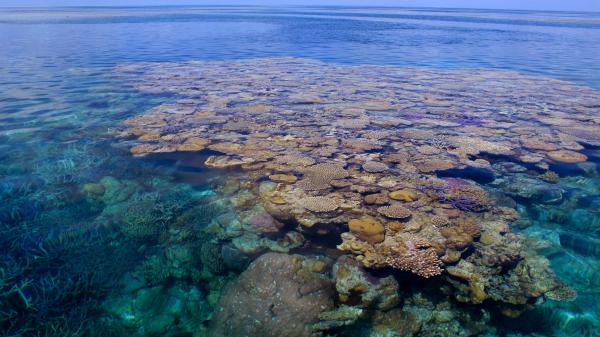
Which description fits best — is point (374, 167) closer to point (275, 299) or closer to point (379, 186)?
point (379, 186)

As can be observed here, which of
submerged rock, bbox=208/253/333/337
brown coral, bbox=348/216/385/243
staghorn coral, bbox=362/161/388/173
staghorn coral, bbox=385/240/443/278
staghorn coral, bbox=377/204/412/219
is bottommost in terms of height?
submerged rock, bbox=208/253/333/337

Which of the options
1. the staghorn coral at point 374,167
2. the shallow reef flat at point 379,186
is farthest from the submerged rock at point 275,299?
the staghorn coral at point 374,167

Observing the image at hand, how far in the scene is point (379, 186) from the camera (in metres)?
5.34

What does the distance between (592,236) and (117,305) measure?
19.5 ft

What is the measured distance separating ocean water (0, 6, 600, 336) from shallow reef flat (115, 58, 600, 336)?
0.09 feet

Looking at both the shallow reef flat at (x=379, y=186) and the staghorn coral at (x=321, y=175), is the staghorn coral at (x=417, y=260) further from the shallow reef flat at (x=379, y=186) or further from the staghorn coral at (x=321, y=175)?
the staghorn coral at (x=321, y=175)

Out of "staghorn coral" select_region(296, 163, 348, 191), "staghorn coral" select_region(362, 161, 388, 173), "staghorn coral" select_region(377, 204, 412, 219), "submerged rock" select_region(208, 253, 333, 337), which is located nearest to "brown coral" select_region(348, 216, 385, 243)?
"staghorn coral" select_region(377, 204, 412, 219)

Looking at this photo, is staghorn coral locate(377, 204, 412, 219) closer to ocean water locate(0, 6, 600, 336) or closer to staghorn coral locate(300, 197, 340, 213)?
ocean water locate(0, 6, 600, 336)

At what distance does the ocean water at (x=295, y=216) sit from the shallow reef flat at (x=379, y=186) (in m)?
0.03

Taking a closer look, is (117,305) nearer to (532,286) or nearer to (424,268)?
(424,268)

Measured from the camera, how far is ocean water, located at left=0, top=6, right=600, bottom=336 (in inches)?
139

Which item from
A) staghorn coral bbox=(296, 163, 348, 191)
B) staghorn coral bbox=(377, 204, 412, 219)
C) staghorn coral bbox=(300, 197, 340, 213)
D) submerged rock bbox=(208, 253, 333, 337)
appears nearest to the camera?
submerged rock bbox=(208, 253, 333, 337)

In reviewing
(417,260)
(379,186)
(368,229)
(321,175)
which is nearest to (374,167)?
(379,186)

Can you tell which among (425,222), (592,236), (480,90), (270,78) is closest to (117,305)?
(425,222)
